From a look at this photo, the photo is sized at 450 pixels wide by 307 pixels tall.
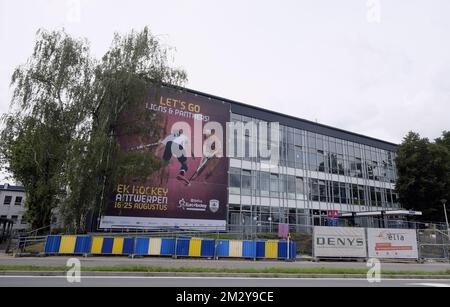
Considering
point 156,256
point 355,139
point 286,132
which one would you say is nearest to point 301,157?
point 286,132

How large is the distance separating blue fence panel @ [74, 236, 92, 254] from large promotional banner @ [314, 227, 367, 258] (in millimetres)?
13608

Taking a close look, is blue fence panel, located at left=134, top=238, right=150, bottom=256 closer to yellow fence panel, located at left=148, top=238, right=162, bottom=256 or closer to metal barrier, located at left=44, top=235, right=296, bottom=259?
metal barrier, located at left=44, top=235, right=296, bottom=259

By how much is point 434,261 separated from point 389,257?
184 inches

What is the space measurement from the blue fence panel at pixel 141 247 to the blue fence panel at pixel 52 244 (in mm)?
4290

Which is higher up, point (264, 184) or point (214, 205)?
point (264, 184)

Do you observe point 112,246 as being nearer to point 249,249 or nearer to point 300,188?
point 249,249

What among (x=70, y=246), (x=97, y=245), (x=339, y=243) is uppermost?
(x=339, y=243)

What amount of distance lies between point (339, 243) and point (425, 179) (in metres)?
28.7

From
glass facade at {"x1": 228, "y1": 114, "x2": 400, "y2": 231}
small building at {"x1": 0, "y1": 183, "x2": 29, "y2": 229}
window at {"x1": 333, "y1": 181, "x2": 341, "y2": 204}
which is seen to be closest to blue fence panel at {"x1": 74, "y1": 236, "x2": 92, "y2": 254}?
glass facade at {"x1": 228, "y1": 114, "x2": 400, "y2": 231}

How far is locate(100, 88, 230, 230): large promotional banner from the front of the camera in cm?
2686

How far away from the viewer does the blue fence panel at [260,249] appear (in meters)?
18.1

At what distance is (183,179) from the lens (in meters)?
30.2

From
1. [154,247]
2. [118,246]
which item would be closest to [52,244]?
[118,246]
